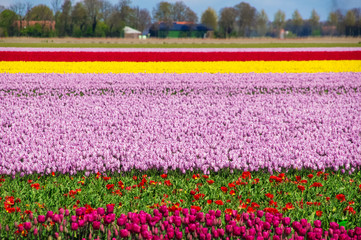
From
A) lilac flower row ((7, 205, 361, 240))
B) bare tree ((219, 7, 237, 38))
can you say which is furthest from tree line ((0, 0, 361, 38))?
lilac flower row ((7, 205, 361, 240))

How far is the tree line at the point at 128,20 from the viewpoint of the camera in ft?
224

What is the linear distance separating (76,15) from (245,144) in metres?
74.4

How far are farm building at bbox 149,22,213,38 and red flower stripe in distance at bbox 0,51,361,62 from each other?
65.7 metres

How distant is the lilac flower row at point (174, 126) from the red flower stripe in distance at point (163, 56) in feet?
29.8

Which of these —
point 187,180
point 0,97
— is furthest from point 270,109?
point 0,97

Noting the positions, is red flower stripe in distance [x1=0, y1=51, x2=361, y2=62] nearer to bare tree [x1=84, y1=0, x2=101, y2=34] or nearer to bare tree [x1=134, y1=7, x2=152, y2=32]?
bare tree [x1=84, y1=0, x2=101, y2=34]

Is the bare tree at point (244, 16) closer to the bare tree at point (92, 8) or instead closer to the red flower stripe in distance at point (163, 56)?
the bare tree at point (92, 8)

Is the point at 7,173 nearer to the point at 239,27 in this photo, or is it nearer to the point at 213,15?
the point at 239,27

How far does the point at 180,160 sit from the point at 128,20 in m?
91.8

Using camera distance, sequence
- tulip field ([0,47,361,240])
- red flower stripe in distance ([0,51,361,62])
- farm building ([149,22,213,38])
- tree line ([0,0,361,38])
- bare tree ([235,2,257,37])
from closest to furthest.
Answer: tulip field ([0,47,361,240]) → red flower stripe in distance ([0,51,361,62]) → tree line ([0,0,361,38]) → farm building ([149,22,213,38]) → bare tree ([235,2,257,37])

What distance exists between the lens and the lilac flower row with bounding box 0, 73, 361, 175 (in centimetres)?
591

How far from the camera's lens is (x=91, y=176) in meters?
5.57

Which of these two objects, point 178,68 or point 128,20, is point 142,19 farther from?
point 178,68

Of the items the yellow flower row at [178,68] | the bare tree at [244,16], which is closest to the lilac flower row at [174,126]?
the yellow flower row at [178,68]
